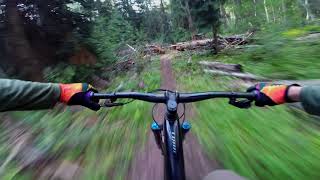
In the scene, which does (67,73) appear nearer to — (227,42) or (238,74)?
(238,74)

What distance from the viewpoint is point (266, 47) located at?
13367 mm

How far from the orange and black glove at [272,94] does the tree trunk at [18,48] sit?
796 cm

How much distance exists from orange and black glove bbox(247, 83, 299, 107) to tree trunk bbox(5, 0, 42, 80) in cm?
796

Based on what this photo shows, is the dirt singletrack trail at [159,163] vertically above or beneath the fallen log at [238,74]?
beneath

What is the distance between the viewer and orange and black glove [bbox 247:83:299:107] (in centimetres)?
228

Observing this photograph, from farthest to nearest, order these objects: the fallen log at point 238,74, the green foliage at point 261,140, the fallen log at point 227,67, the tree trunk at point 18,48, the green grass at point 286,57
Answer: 1. the fallen log at point 227,67
2. the fallen log at point 238,74
3. the green grass at point 286,57
4. the tree trunk at point 18,48
5. the green foliage at point 261,140

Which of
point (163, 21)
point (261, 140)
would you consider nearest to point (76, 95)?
point (261, 140)

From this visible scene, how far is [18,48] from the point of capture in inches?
345

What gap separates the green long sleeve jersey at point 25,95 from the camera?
2.30 metres

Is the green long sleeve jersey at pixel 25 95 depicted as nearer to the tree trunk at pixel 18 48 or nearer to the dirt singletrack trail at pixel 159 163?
the dirt singletrack trail at pixel 159 163

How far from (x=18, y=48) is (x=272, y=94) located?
8.23 meters

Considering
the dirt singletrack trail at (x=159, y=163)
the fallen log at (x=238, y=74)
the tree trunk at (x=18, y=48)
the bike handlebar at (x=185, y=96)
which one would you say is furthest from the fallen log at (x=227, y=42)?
the bike handlebar at (x=185, y=96)

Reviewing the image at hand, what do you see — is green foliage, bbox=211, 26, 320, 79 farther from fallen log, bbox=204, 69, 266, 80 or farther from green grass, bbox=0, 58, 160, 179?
green grass, bbox=0, 58, 160, 179

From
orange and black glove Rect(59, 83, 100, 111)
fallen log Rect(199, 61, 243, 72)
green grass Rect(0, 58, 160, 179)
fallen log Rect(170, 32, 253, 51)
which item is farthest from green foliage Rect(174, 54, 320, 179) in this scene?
fallen log Rect(170, 32, 253, 51)
